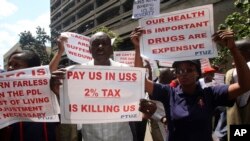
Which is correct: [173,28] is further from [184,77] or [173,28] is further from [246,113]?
[246,113]

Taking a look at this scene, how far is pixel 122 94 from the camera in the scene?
3.11 metres

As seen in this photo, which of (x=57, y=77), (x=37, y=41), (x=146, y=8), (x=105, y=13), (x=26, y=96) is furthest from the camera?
(x=37, y=41)

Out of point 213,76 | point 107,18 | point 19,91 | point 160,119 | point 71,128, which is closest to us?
point 19,91

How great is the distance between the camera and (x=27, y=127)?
2.92 m

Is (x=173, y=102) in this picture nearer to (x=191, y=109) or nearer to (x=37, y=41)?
(x=191, y=109)

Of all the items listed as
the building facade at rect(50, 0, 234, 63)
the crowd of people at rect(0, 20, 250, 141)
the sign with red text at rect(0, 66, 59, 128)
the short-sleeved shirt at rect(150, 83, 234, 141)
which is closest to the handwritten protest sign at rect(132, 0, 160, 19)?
the crowd of people at rect(0, 20, 250, 141)

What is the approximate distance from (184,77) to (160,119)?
151cm

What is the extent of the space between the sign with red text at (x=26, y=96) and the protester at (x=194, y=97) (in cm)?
78

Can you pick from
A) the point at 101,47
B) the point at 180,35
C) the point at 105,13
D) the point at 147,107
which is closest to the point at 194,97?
the point at 147,107

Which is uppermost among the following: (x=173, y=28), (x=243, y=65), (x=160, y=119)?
(x=173, y=28)

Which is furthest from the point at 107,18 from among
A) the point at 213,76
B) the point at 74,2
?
the point at 213,76

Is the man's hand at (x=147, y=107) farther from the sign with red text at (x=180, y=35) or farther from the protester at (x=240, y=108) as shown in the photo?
the protester at (x=240, y=108)

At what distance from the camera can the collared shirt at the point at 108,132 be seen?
3176mm

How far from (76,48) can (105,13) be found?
3926cm
